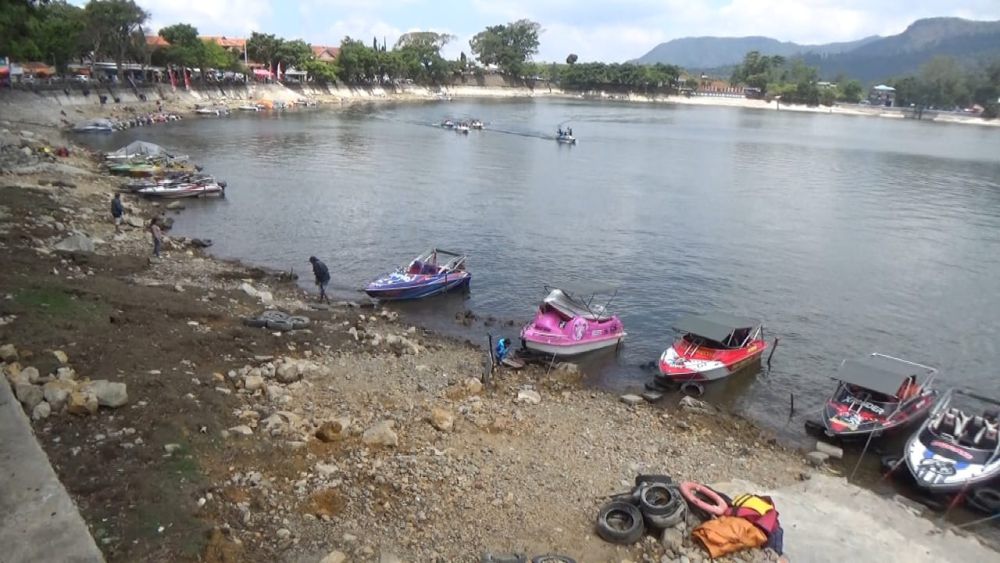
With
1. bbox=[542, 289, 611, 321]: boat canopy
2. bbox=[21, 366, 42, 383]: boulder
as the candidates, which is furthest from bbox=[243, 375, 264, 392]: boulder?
bbox=[542, 289, 611, 321]: boat canopy

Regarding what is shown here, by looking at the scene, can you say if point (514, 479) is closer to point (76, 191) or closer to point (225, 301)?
point (225, 301)

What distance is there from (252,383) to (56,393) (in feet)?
15.2

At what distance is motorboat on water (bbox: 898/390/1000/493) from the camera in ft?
58.7

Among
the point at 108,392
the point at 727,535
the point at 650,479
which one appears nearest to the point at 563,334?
the point at 650,479

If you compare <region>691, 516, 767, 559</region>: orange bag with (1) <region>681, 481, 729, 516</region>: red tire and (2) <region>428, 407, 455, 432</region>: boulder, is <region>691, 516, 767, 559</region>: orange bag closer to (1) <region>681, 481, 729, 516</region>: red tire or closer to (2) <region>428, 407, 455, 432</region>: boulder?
(1) <region>681, 481, 729, 516</region>: red tire

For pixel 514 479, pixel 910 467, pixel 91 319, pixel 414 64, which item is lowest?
pixel 910 467

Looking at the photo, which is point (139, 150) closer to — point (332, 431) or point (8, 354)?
point (8, 354)

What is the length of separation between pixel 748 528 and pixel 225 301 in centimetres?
2069

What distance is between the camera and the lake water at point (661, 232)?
98.6 feet

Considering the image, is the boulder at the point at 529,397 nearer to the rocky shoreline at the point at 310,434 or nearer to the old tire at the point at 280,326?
the rocky shoreline at the point at 310,434

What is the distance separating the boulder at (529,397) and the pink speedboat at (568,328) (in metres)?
4.55

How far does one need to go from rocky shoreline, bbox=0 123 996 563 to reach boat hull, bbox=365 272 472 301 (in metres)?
3.68

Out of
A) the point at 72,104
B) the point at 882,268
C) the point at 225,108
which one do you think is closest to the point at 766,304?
the point at 882,268

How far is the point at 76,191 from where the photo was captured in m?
41.2
